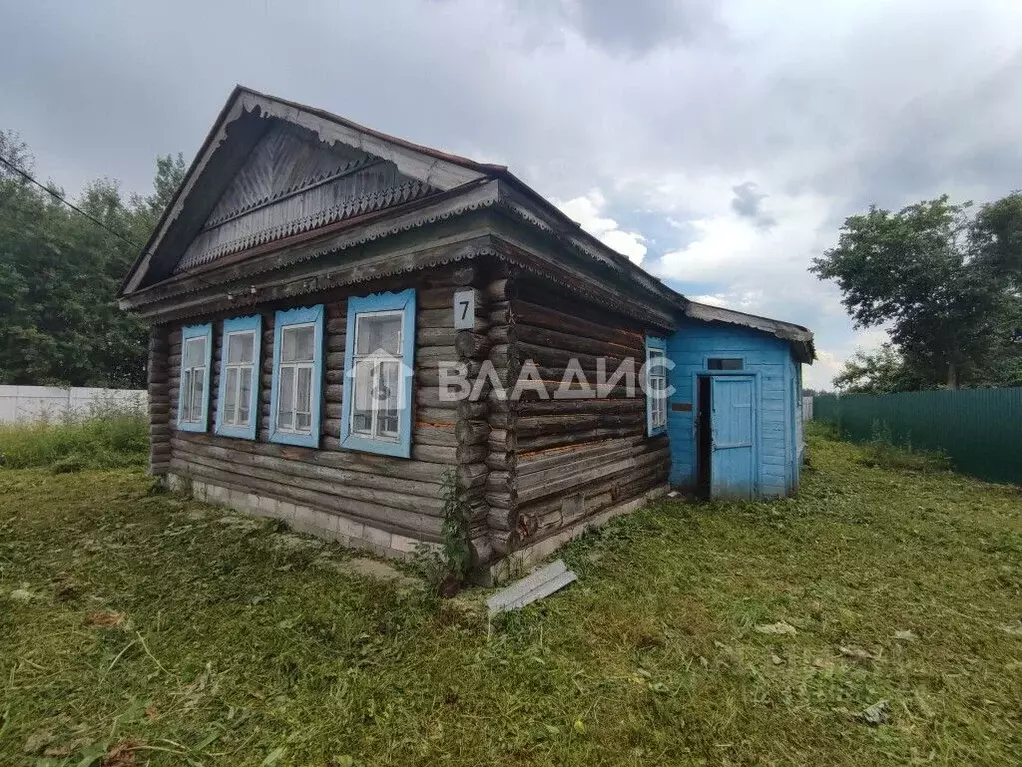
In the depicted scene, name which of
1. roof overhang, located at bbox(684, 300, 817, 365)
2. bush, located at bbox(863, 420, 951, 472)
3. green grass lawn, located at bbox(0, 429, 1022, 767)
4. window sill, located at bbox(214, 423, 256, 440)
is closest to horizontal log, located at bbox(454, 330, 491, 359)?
green grass lawn, located at bbox(0, 429, 1022, 767)

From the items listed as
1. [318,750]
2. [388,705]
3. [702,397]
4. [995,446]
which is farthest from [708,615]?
A: [995,446]

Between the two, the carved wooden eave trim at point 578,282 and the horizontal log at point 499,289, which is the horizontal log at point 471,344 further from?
the carved wooden eave trim at point 578,282

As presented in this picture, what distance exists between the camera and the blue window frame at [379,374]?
504cm

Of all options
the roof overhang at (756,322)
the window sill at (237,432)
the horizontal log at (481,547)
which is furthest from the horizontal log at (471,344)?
the roof overhang at (756,322)

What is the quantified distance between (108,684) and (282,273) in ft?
15.9

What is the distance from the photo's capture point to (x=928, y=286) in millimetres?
18781

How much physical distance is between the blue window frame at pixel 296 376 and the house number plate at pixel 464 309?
238 cm

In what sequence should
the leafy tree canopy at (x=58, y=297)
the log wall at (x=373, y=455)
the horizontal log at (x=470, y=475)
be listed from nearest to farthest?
the horizontal log at (x=470, y=475) → the log wall at (x=373, y=455) → the leafy tree canopy at (x=58, y=297)

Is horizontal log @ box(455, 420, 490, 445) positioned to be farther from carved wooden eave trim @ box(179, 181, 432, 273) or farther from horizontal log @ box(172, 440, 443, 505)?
carved wooden eave trim @ box(179, 181, 432, 273)

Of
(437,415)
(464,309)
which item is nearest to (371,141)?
(464,309)

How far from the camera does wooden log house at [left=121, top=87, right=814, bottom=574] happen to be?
458cm

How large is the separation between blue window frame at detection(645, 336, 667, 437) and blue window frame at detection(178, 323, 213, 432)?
24.5 feet

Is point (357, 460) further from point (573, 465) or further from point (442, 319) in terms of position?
point (573, 465)

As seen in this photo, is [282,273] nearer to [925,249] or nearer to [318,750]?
[318,750]
